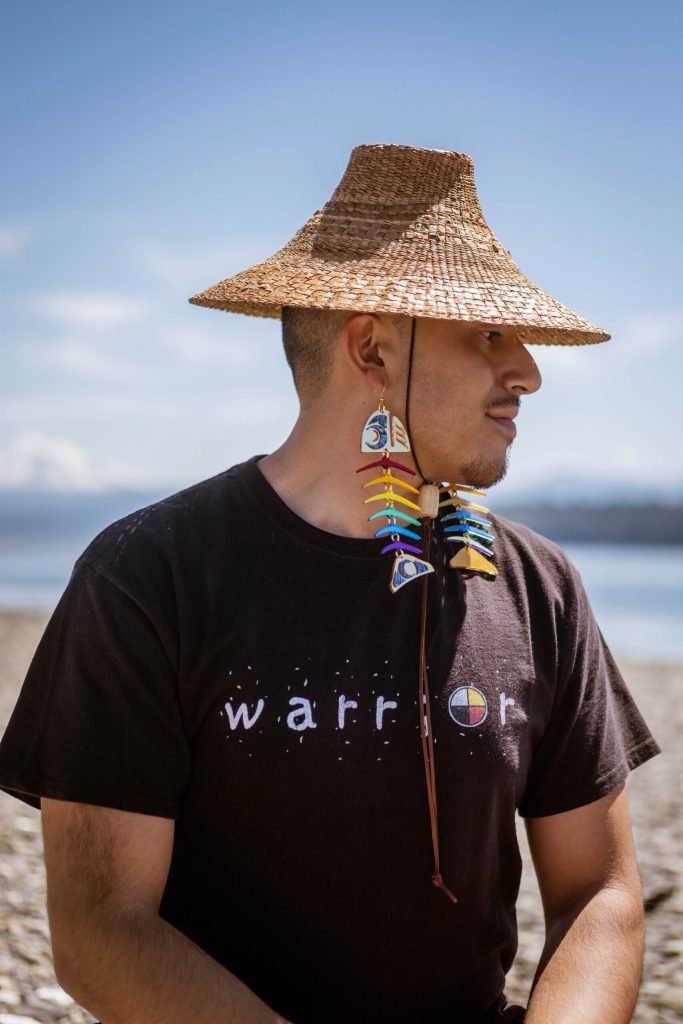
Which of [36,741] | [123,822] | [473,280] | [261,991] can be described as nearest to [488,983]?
[261,991]

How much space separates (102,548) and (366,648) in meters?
0.62

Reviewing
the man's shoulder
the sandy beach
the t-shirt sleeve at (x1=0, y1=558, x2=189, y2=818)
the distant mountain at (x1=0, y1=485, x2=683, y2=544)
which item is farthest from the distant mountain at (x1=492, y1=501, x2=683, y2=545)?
the t-shirt sleeve at (x1=0, y1=558, x2=189, y2=818)

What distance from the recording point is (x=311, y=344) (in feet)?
8.68

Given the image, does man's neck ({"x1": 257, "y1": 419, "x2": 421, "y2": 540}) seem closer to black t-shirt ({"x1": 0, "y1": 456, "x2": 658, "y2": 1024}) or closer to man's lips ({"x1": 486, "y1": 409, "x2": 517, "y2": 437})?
black t-shirt ({"x1": 0, "y1": 456, "x2": 658, "y2": 1024})

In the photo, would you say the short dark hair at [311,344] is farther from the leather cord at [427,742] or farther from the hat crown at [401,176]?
the leather cord at [427,742]

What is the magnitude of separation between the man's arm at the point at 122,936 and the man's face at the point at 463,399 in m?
1.07

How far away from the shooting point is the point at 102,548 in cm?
227

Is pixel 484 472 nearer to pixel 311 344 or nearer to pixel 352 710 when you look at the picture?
pixel 311 344

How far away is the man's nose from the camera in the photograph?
255cm

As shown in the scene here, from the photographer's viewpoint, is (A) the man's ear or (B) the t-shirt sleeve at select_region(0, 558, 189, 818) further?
(A) the man's ear

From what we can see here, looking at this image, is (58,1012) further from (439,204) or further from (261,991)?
(439,204)

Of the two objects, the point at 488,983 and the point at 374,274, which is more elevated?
the point at 374,274

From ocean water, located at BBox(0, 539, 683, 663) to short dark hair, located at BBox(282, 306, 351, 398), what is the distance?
26.9 feet

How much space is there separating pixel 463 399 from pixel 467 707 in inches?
28.3
